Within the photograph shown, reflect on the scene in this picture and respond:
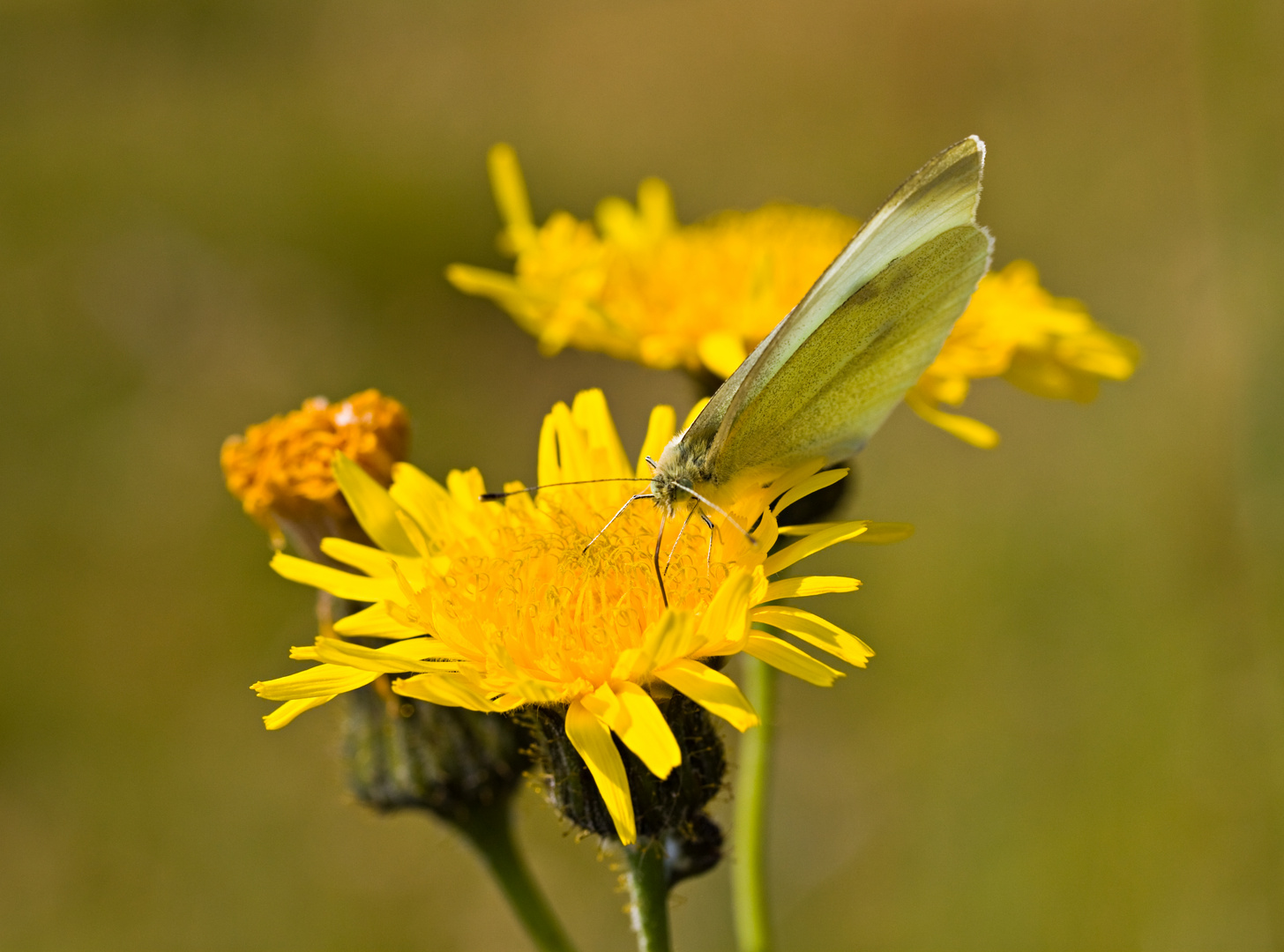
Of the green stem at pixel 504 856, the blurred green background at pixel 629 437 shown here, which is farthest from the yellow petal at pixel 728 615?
the blurred green background at pixel 629 437

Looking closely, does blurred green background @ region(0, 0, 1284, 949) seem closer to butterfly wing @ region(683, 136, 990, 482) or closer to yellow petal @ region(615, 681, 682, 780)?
butterfly wing @ region(683, 136, 990, 482)

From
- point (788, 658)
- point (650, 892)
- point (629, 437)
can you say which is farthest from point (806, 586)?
point (629, 437)

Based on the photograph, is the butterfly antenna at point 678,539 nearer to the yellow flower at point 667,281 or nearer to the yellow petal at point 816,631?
the yellow petal at point 816,631

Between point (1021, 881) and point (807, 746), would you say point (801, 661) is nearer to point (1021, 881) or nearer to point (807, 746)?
point (1021, 881)

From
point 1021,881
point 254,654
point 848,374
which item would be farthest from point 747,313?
point 254,654

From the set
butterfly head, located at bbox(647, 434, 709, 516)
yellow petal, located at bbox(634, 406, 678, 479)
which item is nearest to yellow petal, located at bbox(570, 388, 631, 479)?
yellow petal, located at bbox(634, 406, 678, 479)

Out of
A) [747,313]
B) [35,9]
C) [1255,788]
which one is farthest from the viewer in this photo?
[35,9]

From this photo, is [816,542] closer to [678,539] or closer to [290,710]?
[678,539]
